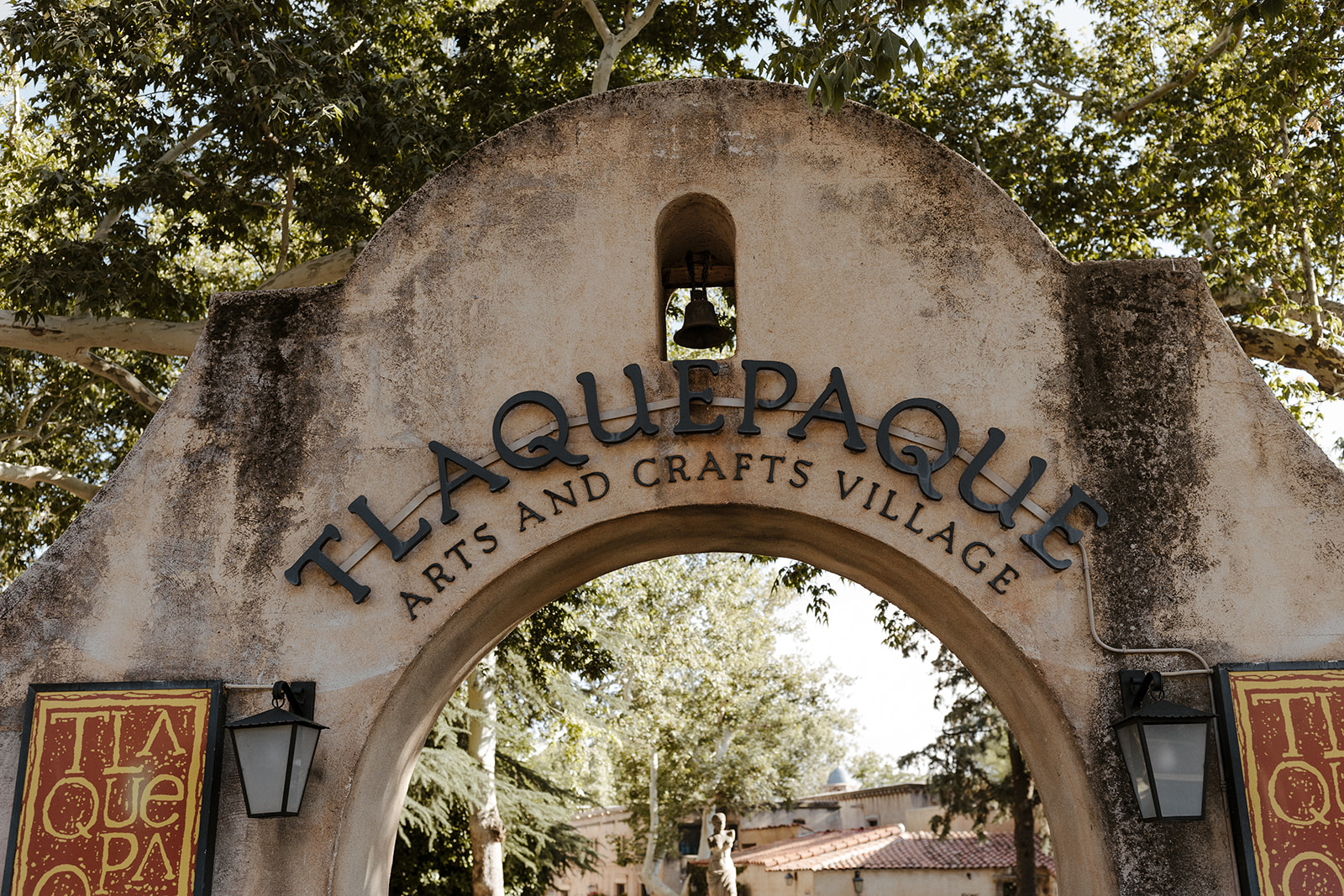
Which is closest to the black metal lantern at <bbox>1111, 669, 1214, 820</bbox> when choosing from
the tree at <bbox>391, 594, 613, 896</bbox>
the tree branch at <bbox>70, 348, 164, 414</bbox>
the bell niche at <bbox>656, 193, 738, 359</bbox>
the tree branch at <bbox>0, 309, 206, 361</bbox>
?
the bell niche at <bbox>656, 193, 738, 359</bbox>

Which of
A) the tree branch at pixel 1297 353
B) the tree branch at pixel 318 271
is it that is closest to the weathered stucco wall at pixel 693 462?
the tree branch at pixel 318 271

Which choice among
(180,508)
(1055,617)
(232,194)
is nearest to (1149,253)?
(1055,617)

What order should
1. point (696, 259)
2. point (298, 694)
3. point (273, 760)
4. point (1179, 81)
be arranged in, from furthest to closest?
point (1179, 81) < point (696, 259) < point (298, 694) < point (273, 760)

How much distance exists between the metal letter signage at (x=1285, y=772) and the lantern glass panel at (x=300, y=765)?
162 inches

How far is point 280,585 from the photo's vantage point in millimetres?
5105

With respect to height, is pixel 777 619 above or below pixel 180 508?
above

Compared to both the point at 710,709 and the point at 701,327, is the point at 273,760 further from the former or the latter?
the point at 710,709

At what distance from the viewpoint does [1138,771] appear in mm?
4520

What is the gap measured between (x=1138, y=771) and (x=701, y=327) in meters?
3.44

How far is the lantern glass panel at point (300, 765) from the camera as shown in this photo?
461 cm

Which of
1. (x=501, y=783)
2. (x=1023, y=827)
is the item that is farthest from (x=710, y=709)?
(x=501, y=783)

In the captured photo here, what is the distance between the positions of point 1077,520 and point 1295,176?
8171 mm

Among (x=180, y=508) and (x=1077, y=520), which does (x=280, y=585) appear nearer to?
(x=180, y=508)

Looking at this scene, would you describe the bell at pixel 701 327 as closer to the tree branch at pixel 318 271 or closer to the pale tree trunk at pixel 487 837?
the tree branch at pixel 318 271
